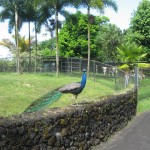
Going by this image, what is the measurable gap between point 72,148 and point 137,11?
4393cm

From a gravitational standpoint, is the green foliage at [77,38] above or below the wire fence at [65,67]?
above

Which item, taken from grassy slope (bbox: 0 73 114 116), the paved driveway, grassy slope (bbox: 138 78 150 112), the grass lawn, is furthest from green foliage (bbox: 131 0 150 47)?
the paved driveway

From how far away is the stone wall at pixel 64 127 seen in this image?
7189mm

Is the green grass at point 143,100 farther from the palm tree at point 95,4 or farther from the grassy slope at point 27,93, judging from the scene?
the palm tree at point 95,4

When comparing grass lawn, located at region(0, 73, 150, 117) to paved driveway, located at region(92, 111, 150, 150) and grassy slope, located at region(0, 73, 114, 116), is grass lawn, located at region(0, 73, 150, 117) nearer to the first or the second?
grassy slope, located at region(0, 73, 114, 116)

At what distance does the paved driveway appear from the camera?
1077cm

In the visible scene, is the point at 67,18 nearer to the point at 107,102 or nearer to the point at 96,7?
the point at 96,7

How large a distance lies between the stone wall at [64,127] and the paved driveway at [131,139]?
21 cm

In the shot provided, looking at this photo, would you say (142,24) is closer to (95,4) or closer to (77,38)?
(95,4)

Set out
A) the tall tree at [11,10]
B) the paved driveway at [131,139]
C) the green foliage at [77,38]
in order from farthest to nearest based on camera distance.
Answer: the green foliage at [77,38]
the tall tree at [11,10]
the paved driveway at [131,139]

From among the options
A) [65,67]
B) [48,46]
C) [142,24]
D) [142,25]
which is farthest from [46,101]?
[48,46]

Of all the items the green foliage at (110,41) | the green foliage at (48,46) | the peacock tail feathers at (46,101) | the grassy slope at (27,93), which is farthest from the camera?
the green foliage at (48,46)

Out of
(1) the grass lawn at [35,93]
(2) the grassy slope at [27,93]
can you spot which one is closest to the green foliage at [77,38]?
(1) the grass lawn at [35,93]

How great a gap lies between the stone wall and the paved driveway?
21cm
